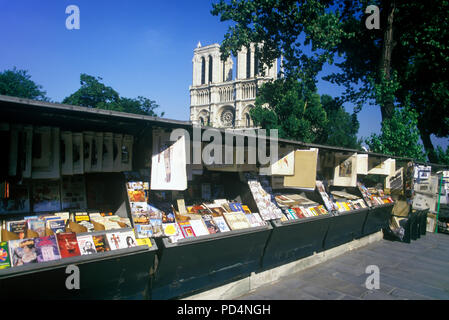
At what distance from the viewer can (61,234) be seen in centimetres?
322

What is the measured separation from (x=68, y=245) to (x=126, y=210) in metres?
1.05

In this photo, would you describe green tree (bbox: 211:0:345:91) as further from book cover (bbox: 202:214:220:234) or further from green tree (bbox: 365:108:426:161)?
book cover (bbox: 202:214:220:234)

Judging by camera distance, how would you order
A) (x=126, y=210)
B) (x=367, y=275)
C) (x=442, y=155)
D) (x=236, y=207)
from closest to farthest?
1. (x=126, y=210)
2. (x=236, y=207)
3. (x=367, y=275)
4. (x=442, y=155)

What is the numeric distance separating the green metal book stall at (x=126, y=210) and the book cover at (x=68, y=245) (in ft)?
0.03

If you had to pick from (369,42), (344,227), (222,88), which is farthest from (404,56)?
(222,88)

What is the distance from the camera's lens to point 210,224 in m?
4.39

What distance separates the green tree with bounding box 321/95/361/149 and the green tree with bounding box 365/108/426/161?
16.0 feet

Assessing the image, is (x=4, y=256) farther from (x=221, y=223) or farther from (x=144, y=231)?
(x=221, y=223)

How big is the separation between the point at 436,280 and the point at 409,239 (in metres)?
3.42

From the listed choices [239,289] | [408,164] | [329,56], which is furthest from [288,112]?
[239,289]

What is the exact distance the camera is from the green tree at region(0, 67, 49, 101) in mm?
41000

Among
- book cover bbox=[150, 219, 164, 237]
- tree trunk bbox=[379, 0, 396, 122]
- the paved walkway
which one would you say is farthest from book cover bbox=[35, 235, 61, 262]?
tree trunk bbox=[379, 0, 396, 122]

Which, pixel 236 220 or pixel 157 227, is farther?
pixel 236 220

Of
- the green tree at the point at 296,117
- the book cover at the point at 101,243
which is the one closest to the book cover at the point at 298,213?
the book cover at the point at 101,243
